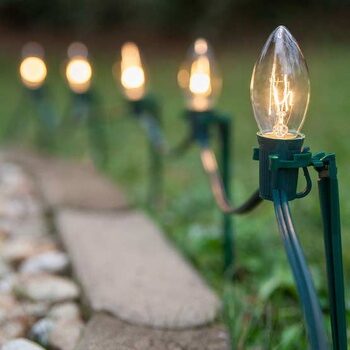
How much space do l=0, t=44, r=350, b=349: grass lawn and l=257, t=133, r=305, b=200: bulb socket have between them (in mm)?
721

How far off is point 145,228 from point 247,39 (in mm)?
9153

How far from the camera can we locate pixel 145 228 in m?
3.02

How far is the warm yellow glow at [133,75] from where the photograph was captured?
3602 millimetres

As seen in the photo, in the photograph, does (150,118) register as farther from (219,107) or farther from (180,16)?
(180,16)

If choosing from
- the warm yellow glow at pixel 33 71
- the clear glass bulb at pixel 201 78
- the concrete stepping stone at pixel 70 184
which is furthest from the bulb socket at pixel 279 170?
the warm yellow glow at pixel 33 71

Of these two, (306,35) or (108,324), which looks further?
(306,35)

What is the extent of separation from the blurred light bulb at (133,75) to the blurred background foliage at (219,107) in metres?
0.61

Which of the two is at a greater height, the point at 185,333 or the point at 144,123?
the point at 144,123

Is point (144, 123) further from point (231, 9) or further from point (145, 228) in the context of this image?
point (231, 9)

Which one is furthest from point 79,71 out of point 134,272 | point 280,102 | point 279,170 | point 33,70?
point 279,170

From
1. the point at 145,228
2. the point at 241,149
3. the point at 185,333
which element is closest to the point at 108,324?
the point at 185,333

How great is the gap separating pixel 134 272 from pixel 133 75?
1458 mm

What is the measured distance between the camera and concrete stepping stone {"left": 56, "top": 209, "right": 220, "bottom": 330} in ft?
6.74

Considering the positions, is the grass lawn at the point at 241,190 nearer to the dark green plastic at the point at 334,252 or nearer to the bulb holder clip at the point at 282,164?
the dark green plastic at the point at 334,252
